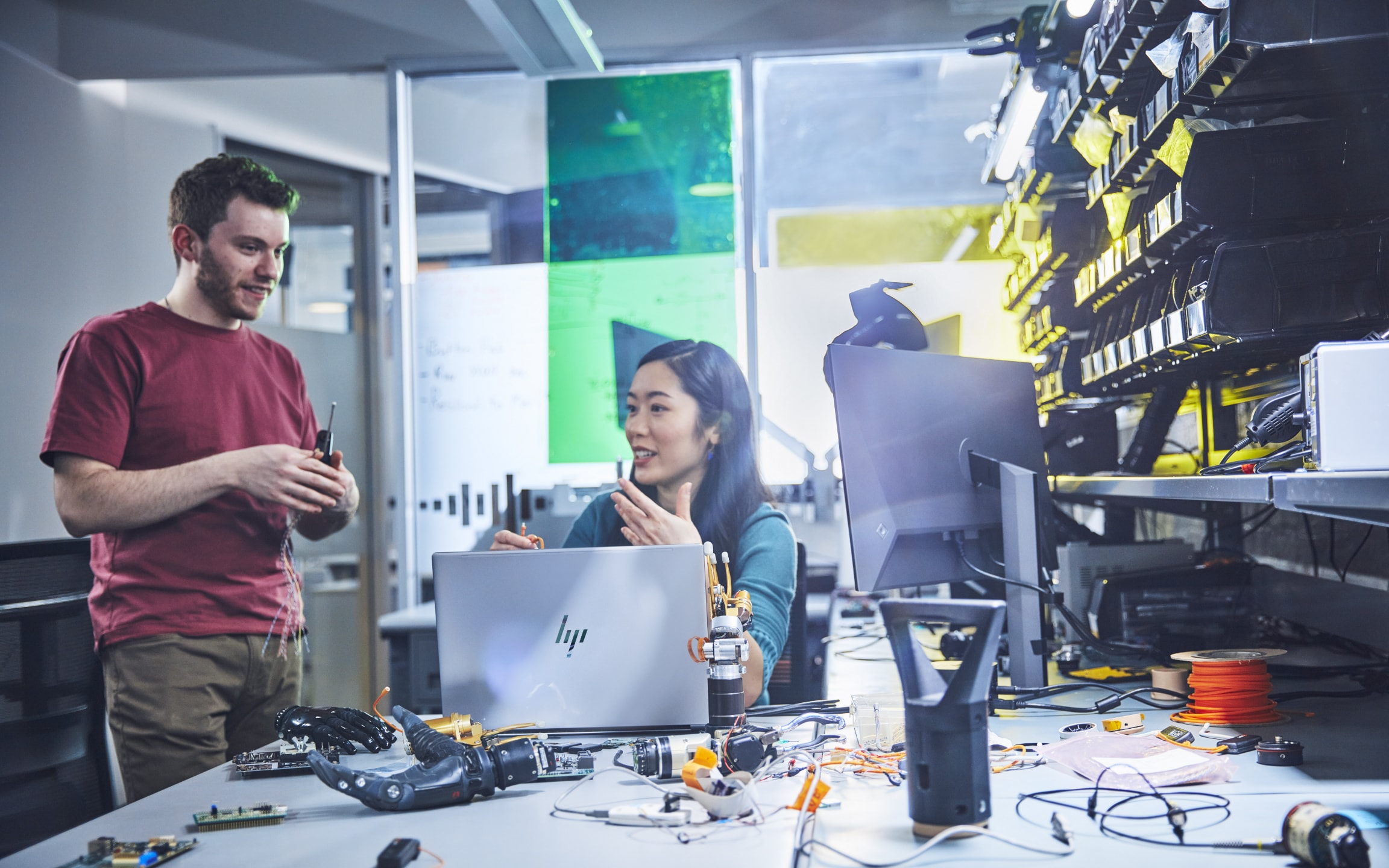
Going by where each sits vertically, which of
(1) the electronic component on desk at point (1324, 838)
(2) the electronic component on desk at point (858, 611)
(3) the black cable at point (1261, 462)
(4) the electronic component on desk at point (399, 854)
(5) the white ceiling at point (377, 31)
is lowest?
(2) the electronic component on desk at point (858, 611)

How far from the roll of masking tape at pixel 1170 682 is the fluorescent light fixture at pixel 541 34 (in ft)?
7.77

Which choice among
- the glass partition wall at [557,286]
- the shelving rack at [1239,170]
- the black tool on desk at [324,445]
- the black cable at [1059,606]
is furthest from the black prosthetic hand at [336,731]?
the glass partition wall at [557,286]

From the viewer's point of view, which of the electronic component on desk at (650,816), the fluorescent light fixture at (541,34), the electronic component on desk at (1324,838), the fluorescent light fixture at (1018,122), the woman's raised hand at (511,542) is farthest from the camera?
the fluorescent light fixture at (541,34)

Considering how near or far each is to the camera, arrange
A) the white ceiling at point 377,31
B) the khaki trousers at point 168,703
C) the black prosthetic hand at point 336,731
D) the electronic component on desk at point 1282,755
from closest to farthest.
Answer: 1. the electronic component on desk at point 1282,755
2. the black prosthetic hand at point 336,731
3. the khaki trousers at point 168,703
4. the white ceiling at point 377,31

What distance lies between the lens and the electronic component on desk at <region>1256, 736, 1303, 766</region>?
1.22 m

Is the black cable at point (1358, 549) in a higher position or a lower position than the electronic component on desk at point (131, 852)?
higher

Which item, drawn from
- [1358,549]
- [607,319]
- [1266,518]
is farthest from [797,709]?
[607,319]

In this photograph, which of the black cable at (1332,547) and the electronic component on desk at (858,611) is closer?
the black cable at (1332,547)

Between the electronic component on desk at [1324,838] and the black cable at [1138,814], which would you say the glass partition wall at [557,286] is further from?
the electronic component on desk at [1324,838]

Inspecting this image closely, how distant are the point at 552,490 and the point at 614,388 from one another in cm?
44

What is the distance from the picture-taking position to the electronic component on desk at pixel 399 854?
0.93 meters

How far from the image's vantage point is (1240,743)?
129 centimetres

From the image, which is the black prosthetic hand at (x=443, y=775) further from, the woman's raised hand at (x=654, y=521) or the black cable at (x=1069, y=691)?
the black cable at (x=1069, y=691)

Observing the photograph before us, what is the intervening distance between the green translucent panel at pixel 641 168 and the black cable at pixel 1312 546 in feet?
6.78
